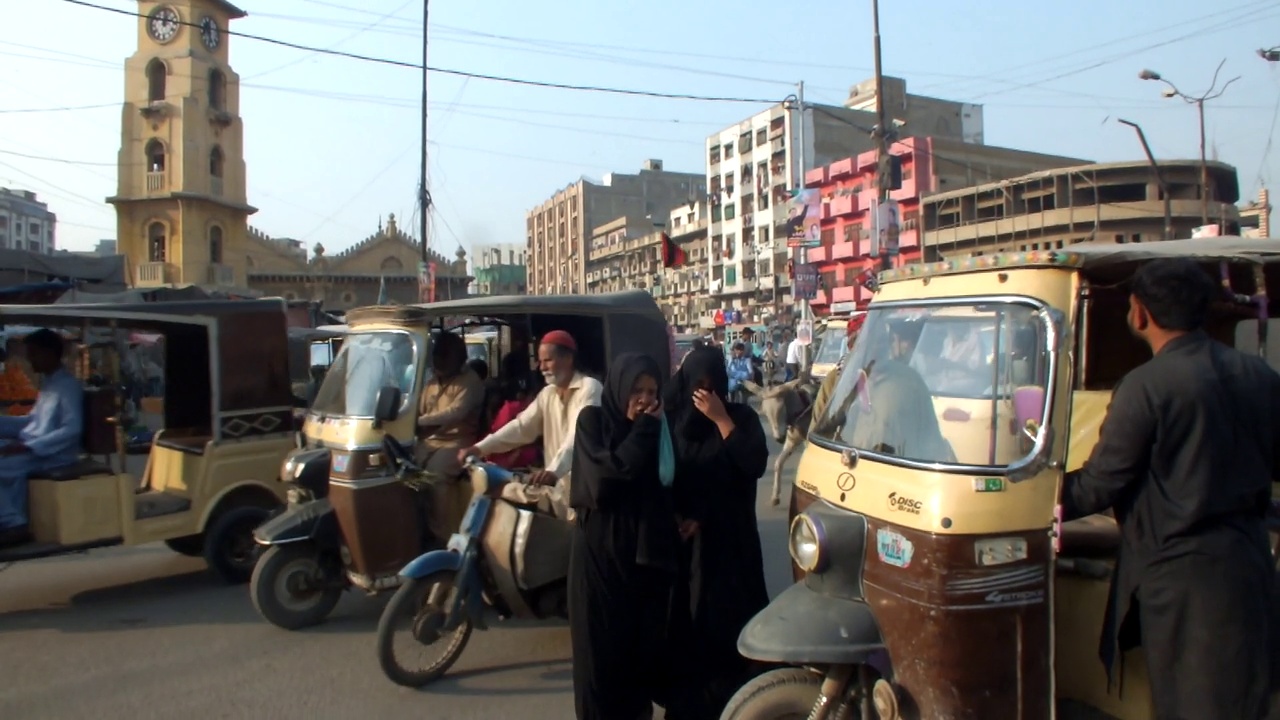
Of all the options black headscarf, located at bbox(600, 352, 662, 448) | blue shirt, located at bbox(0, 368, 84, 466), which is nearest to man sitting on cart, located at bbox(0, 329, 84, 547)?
blue shirt, located at bbox(0, 368, 84, 466)

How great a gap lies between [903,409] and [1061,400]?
539mm

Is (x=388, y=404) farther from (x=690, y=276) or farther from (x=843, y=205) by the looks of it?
(x=690, y=276)

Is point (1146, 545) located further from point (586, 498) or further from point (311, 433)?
point (311, 433)

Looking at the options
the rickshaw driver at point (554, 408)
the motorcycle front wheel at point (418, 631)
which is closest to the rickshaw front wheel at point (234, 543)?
the rickshaw driver at point (554, 408)

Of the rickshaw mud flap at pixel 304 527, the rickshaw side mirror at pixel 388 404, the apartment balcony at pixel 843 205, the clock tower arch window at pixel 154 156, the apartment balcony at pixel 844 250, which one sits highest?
the clock tower arch window at pixel 154 156

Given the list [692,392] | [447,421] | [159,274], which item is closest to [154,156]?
[159,274]

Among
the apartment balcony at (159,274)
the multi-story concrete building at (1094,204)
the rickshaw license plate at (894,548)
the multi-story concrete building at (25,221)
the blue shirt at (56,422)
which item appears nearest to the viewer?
the rickshaw license plate at (894,548)

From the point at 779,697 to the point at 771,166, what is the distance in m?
69.6

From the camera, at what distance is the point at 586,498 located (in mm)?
3713

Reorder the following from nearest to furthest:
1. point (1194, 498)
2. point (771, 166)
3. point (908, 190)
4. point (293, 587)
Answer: point (1194, 498) → point (293, 587) → point (908, 190) → point (771, 166)

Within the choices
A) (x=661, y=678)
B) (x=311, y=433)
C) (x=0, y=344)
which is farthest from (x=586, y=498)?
(x=0, y=344)

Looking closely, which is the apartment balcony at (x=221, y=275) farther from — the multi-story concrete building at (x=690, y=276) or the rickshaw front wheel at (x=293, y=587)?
the rickshaw front wheel at (x=293, y=587)

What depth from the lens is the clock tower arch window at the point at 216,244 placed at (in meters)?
48.3

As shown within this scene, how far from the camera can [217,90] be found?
48.6 meters
